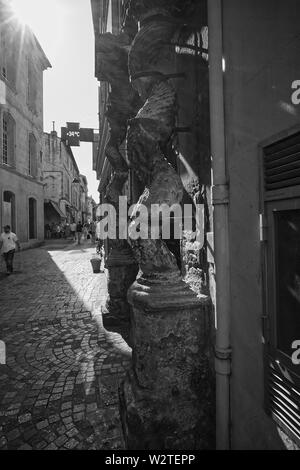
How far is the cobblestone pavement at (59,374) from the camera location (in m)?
2.51

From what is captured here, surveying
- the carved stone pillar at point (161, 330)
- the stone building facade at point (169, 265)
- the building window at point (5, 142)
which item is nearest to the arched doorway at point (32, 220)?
the building window at point (5, 142)

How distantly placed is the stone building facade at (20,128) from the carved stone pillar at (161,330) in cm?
1558

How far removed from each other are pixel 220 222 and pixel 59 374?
9.41ft

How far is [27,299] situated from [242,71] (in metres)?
6.75

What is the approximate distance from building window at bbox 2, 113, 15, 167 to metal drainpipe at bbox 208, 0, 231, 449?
60.6 ft

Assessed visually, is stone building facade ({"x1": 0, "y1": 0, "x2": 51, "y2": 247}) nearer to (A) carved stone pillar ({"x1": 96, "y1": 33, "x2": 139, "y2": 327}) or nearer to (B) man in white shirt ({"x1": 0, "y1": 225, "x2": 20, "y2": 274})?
(B) man in white shirt ({"x1": 0, "y1": 225, "x2": 20, "y2": 274})

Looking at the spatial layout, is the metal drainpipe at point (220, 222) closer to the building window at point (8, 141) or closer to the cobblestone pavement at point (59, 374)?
the cobblestone pavement at point (59, 374)

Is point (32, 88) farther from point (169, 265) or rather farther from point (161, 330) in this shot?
point (161, 330)

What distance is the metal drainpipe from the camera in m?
2.05

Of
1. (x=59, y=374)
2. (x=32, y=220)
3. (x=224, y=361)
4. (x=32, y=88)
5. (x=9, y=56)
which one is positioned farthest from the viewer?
(x=32, y=220)

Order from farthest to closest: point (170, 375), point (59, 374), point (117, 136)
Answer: point (117, 136), point (59, 374), point (170, 375)

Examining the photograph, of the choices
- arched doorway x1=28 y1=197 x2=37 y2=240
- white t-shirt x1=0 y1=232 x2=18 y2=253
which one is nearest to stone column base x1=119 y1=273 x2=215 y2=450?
white t-shirt x1=0 y1=232 x2=18 y2=253

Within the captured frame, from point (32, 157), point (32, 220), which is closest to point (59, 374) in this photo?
point (32, 220)

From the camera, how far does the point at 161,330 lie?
85.7 inches
